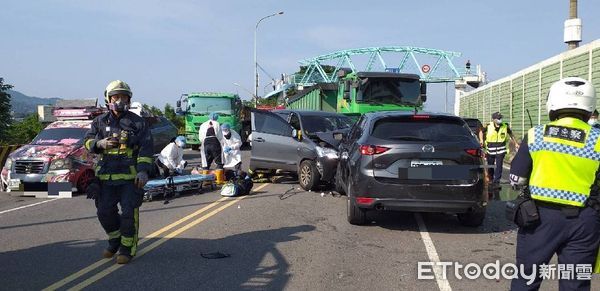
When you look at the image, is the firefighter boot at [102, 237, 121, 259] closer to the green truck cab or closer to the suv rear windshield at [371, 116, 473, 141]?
the suv rear windshield at [371, 116, 473, 141]

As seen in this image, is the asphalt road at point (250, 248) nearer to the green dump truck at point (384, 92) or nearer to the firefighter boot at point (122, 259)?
the firefighter boot at point (122, 259)

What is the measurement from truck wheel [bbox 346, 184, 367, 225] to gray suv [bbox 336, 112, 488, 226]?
224 millimetres

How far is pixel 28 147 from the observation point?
11141 mm

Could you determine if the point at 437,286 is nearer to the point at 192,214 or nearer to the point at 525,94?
the point at 192,214

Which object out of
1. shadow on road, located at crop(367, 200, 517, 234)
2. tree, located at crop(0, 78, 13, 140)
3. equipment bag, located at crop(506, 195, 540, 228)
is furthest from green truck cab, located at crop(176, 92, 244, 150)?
equipment bag, located at crop(506, 195, 540, 228)

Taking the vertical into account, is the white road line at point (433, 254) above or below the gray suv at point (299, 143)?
below

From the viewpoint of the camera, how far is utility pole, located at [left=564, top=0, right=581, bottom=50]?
59.8 ft

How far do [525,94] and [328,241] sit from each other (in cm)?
1551

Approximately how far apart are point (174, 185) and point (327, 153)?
307 centimetres

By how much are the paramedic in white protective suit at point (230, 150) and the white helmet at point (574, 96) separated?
30.8 feet

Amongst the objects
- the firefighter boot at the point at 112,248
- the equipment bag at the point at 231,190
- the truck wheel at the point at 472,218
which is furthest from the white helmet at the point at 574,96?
the equipment bag at the point at 231,190

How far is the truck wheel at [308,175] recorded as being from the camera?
34.6ft

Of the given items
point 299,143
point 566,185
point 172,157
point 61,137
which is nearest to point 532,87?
point 299,143

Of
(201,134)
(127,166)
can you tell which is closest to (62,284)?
(127,166)
